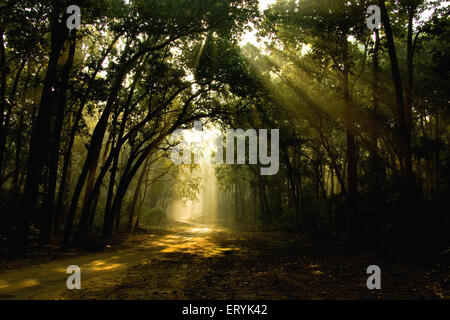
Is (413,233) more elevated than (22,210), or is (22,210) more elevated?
(22,210)

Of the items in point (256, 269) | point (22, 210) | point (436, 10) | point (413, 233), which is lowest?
point (256, 269)

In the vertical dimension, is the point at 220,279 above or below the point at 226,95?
below

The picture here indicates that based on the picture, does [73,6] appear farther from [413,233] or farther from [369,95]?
[369,95]

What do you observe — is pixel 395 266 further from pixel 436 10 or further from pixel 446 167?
pixel 436 10

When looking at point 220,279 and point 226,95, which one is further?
point 226,95

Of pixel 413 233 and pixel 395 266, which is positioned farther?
pixel 413 233

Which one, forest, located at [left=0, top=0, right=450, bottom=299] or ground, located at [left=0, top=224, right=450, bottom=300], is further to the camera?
forest, located at [left=0, top=0, right=450, bottom=299]

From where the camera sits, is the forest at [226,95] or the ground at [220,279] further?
the forest at [226,95]

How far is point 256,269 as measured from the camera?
8422 millimetres

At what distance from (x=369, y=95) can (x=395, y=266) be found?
655 inches

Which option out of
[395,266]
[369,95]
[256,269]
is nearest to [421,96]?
[369,95]
